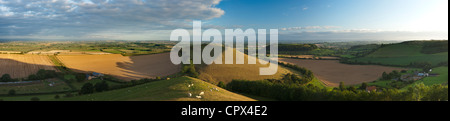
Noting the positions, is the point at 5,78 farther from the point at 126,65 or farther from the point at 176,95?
the point at 176,95

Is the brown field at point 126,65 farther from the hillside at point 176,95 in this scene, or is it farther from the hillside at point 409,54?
the hillside at point 409,54

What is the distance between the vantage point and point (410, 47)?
306 feet

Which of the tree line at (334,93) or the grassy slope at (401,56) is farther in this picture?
the grassy slope at (401,56)

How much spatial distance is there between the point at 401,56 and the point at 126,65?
10443 centimetres

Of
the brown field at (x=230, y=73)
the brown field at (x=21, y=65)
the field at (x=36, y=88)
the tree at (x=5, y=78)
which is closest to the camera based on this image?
the field at (x=36, y=88)

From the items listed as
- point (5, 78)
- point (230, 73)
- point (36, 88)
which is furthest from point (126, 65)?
point (230, 73)

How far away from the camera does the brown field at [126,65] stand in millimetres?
57500

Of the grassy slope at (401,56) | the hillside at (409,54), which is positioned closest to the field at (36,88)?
the hillside at (409,54)

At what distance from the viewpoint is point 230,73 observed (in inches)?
2168

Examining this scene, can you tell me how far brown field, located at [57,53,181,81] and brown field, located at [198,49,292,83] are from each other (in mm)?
10519

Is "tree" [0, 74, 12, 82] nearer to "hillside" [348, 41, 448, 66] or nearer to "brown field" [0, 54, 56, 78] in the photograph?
"brown field" [0, 54, 56, 78]

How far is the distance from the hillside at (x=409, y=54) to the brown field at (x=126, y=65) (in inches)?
2884
